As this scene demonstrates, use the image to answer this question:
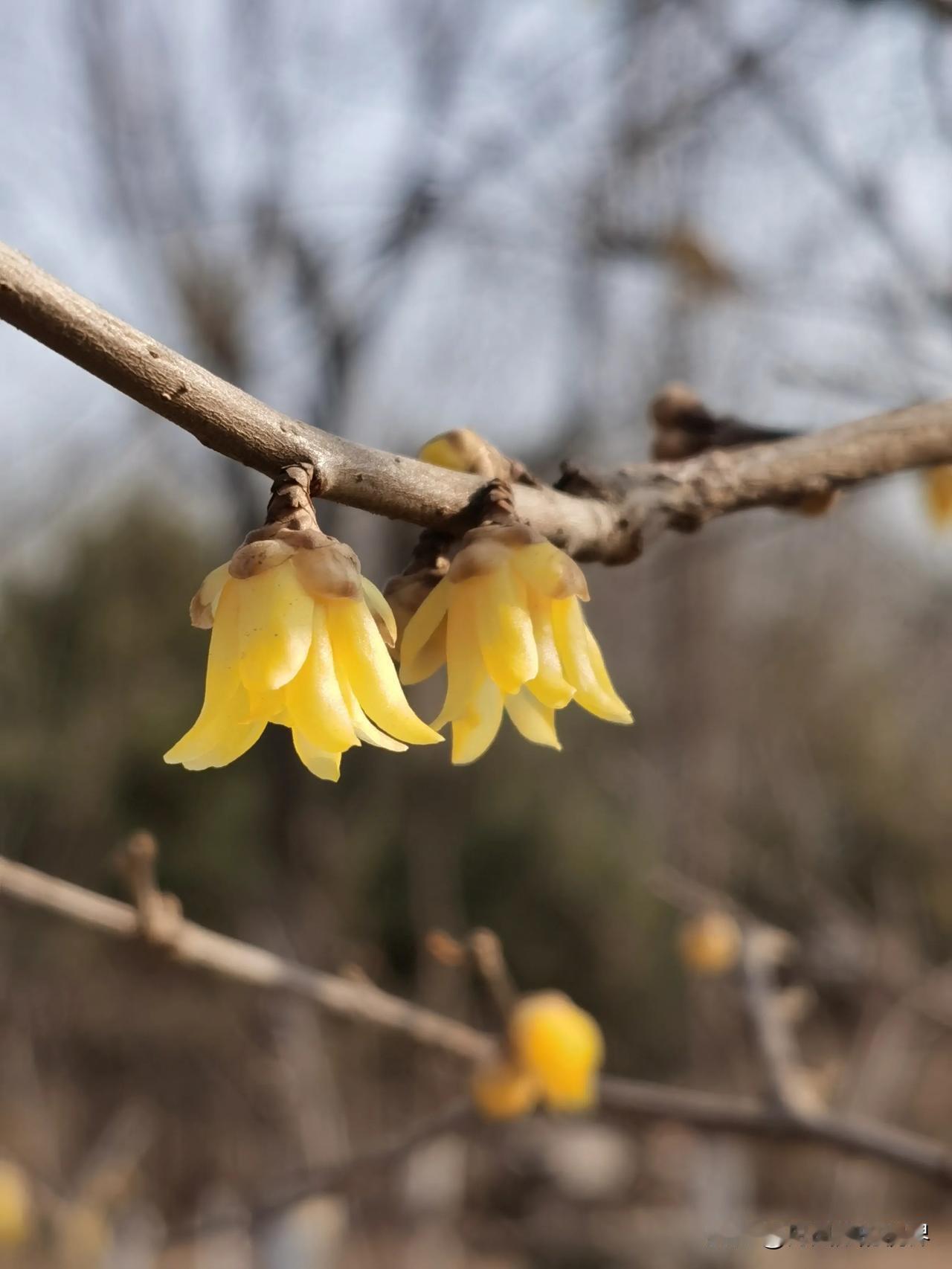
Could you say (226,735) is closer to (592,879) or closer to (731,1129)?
(731,1129)

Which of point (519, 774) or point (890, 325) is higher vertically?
point (519, 774)

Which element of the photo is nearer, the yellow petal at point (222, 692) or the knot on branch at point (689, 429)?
the yellow petal at point (222, 692)

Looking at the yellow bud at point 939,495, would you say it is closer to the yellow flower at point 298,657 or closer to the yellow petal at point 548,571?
the yellow petal at point 548,571

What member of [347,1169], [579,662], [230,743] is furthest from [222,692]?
[347,1169]

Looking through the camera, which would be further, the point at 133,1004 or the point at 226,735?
the point at 133,1004

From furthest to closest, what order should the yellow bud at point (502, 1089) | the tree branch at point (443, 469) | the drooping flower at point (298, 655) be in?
the yellow bud at point (502, 1089) → the drooping flower at point (298, 655) → the tree branch at point (443, 469)

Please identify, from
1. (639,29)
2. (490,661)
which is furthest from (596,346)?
(490,661)

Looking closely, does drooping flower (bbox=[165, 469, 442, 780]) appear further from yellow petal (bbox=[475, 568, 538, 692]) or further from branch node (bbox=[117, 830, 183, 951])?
branch node (bbox=[117, 830, 183, 951])

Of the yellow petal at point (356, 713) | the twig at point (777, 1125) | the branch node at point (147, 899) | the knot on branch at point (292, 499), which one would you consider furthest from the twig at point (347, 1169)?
the knot on branch at point (292, 499)
